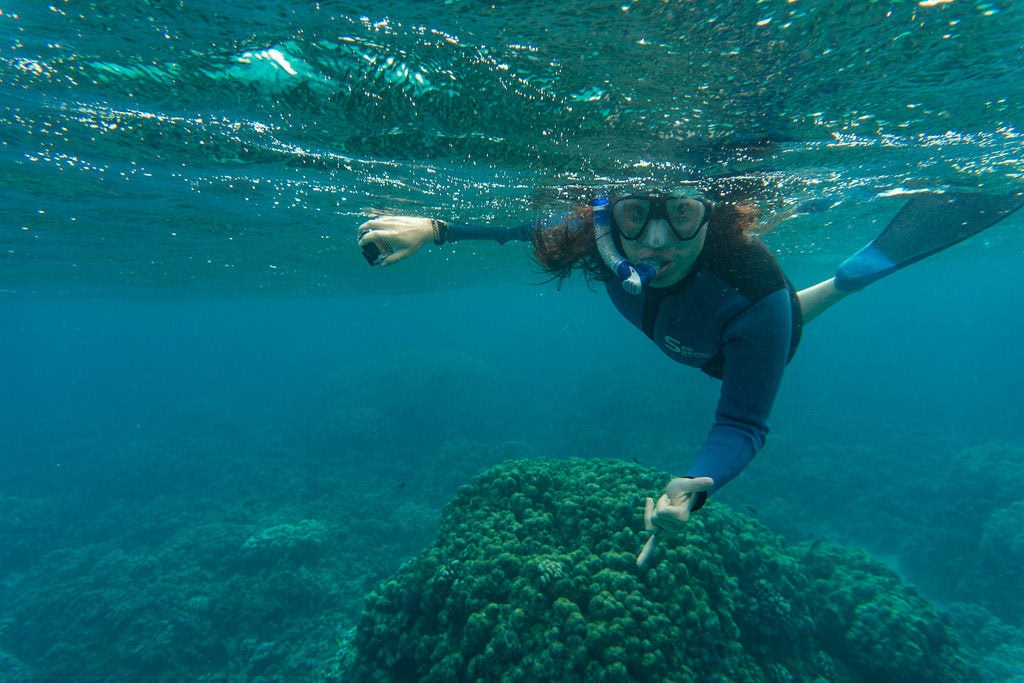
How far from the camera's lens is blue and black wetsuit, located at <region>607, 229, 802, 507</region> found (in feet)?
8.71

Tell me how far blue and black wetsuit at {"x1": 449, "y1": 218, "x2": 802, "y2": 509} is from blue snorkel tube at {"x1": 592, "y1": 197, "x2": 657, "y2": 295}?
0.30 metres

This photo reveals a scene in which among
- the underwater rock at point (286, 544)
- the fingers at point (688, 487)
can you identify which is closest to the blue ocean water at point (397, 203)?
the underwater rock at point (286, 544)

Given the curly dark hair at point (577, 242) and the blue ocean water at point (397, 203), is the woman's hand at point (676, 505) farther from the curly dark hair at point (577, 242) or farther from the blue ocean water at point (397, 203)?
the blue ocean water at point (397, 203)

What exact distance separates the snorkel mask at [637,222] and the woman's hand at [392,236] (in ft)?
4.24

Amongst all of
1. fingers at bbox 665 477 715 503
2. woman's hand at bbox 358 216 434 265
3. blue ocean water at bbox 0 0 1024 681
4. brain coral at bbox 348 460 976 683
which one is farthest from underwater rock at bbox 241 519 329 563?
fingers at bbox 665 477 715 503

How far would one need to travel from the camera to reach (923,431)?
101 feet

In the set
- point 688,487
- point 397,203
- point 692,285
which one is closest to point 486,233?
point 692,285

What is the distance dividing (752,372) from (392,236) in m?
2.43

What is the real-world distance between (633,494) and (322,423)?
1052 inches

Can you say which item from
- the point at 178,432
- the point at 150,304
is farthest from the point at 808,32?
the point at 150,304

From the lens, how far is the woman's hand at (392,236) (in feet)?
10.3

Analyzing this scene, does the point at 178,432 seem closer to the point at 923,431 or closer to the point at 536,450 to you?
the point at 536,450

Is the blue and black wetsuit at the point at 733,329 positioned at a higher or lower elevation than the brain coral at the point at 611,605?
higher

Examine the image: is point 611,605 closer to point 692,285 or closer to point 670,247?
point 692,285
